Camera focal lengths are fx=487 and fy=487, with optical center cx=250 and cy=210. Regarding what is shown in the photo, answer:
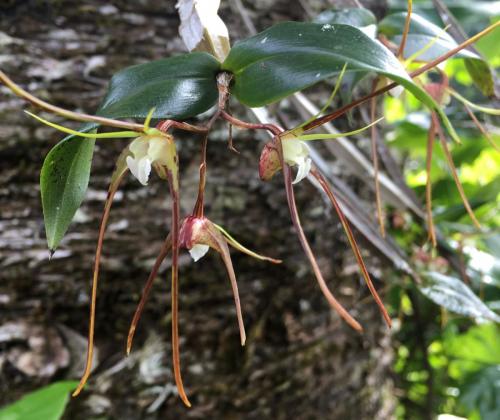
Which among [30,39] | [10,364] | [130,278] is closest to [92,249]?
[130,278]

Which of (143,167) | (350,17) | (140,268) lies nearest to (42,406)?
(140,268)

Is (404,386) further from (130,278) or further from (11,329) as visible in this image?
(11,329)

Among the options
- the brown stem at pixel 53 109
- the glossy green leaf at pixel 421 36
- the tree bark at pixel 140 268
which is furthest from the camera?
the tree bark at pixel 140 268

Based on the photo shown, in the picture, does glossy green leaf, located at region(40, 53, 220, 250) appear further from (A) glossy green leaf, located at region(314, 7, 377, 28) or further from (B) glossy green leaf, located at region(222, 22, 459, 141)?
(A) glossy green leaf, located at region(314, 7, 377, 28)

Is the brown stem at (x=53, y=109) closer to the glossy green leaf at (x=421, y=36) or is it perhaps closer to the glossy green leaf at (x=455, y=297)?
the glossy green leaf at (x=421, y=36)

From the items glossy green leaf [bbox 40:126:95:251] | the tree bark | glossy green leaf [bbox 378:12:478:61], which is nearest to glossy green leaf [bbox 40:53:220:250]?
glossy green leaf [bbox 40:126:95:251]

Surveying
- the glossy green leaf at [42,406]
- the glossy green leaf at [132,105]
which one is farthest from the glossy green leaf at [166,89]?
the glossy green leaf at [42,406]
